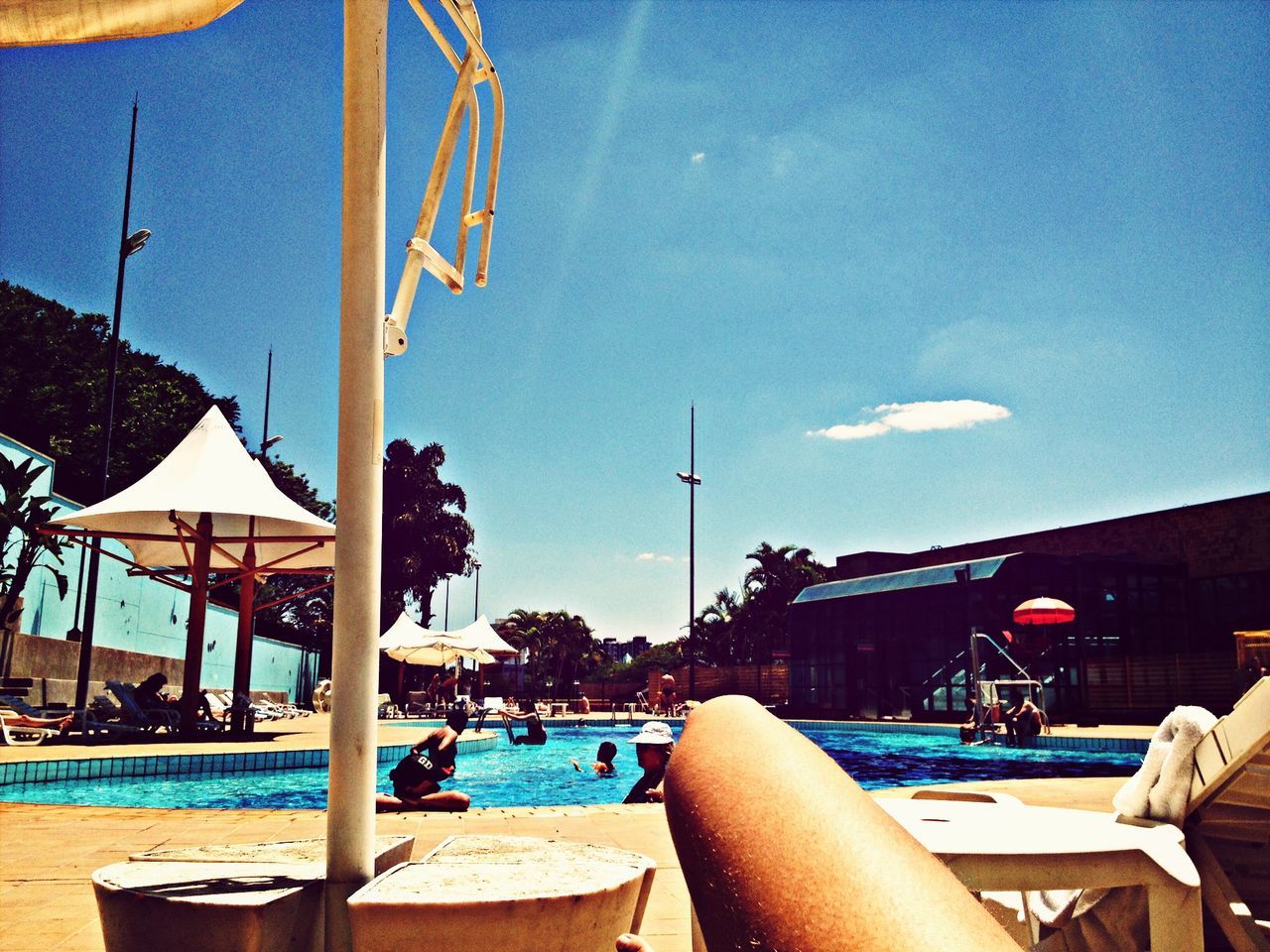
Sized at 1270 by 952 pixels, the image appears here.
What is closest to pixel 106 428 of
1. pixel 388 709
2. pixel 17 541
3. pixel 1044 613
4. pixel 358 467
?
pixel 17 541

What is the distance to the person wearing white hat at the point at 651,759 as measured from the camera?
24.5 feet

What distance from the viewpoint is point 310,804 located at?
9258 mm

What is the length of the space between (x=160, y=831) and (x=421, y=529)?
126 ft

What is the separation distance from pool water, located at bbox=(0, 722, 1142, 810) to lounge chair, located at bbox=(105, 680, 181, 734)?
3063 mm

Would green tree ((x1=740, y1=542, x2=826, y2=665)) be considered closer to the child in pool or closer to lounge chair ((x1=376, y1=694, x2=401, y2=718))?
lounge chair ((x1=376, y1=694, x2=401, y2=718))

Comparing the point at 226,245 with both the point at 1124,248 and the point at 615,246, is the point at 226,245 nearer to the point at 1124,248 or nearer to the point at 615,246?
the point at 615,246

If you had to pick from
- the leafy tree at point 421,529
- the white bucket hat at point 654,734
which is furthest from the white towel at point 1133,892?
the leafy tree at point 421,529

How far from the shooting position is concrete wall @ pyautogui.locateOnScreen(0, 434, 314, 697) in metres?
18.6

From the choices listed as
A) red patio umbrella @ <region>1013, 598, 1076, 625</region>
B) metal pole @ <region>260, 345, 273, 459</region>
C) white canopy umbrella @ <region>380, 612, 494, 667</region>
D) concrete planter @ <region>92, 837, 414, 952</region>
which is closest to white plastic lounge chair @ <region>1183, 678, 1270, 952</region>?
concrete planter @ <region>92, 837, 414, 952</region>

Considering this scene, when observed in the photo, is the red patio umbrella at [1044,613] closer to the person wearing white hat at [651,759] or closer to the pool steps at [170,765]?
the pool steps at [170,765]

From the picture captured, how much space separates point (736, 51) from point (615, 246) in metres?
8.68

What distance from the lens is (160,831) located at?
5500 mm

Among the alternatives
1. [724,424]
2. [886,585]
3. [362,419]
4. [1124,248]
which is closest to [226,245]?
[362,419]

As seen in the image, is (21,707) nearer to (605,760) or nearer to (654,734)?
(605,760)
